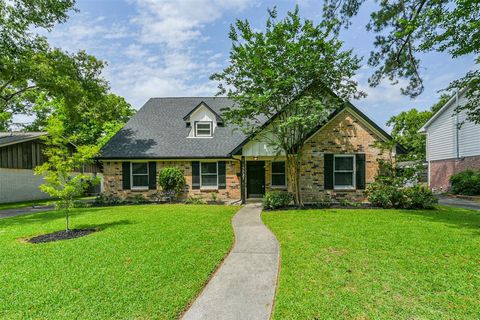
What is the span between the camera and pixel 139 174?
574 inches

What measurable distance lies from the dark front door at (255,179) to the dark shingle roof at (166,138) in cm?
167

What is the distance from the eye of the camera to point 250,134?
12.0 m

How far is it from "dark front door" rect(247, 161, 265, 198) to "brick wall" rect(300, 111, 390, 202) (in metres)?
2.44

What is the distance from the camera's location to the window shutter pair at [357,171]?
12453 millimetres

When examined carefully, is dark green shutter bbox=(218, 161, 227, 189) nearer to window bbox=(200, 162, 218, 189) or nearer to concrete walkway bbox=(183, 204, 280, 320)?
window bbox=(200, 162, 218, 189)

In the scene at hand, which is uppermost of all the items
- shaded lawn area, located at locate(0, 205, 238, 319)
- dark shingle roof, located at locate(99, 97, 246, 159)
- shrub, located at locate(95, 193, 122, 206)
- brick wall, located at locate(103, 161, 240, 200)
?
dark shingle roof, located at locate(99, 97, 246, 159)

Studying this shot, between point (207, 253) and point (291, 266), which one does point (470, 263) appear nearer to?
point (291, 266)

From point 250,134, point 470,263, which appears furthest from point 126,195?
point 470,263

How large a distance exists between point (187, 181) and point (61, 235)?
7.38 meters

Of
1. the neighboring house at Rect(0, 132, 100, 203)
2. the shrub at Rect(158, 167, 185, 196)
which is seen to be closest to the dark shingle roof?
the shrub at Rect(158, 167, 185, 196)

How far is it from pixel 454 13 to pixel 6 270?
1429 cm

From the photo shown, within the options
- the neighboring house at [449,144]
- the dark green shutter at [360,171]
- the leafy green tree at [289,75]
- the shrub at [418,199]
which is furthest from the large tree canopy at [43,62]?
the neighboring house at [449,144]

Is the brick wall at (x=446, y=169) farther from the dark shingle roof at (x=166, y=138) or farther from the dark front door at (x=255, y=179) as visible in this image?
the dark shingle roof at (x=166, y=138)

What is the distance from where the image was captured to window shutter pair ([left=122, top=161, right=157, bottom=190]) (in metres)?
14.4
